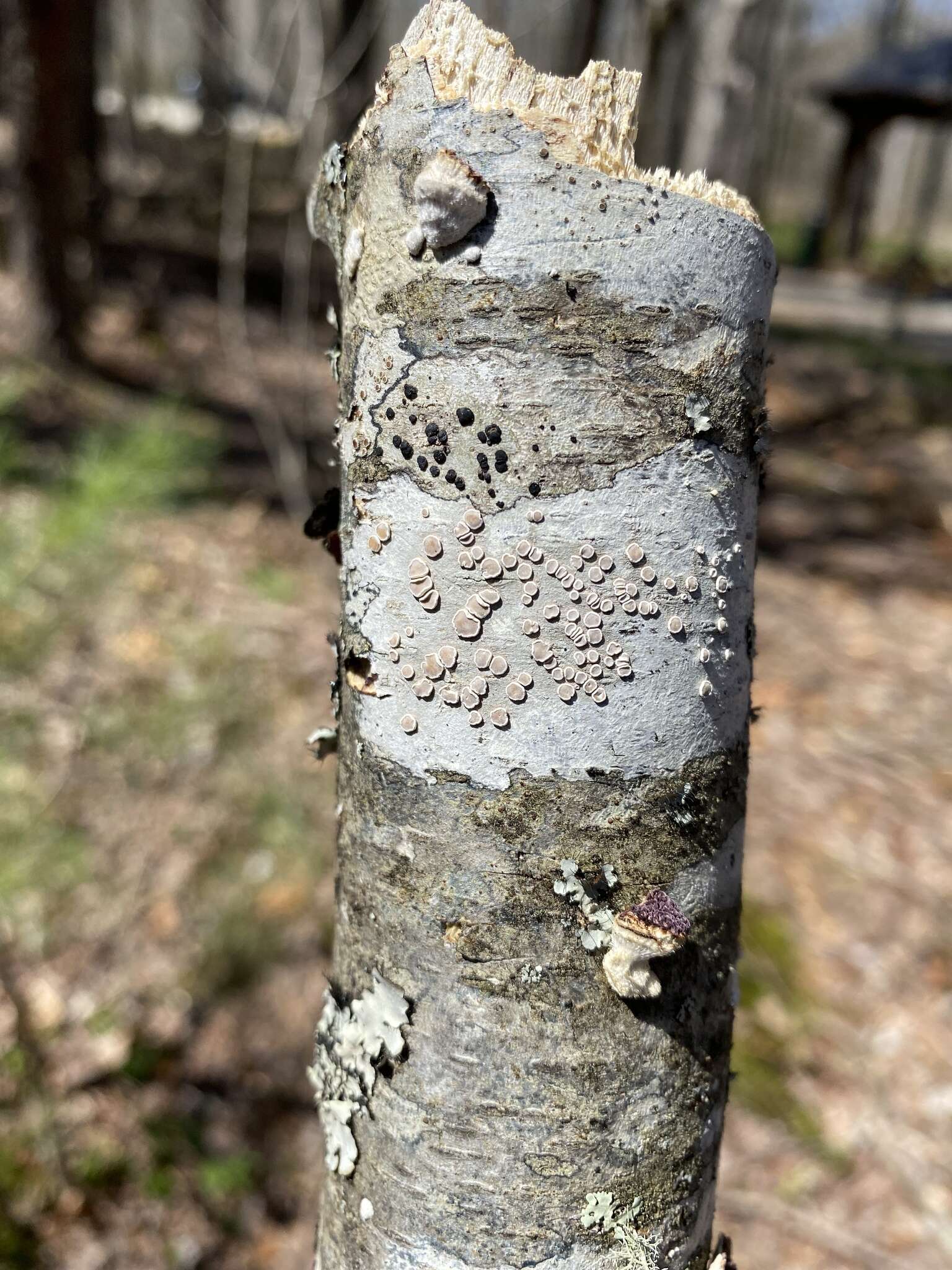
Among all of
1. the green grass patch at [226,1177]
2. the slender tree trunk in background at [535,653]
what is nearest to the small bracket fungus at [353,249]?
the slender tree trunk in background at [535,653]

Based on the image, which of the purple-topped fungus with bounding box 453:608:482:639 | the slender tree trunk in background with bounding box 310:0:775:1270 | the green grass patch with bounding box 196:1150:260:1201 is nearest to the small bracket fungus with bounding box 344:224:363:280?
the slender tree trunk in background with bounding box 310:0:775:1270

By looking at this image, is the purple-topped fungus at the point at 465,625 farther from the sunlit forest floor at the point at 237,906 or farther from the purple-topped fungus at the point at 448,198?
the sunlit forest floor at the point at 237,906

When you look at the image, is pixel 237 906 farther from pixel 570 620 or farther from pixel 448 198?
pixel 448 198

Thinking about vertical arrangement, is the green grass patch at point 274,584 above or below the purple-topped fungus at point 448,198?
below

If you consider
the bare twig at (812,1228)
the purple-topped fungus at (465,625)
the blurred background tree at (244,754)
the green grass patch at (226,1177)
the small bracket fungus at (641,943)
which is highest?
the purple-topped fungus at (465,625)

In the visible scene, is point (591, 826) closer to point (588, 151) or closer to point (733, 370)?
point (733, 370)

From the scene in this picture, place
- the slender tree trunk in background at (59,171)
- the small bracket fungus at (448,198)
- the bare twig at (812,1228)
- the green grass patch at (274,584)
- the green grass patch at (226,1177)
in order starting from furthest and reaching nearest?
the slender tree trunk in background at (59,171), the green grass patch at (274,584), the green grass patch at (226,1177), the bare twig at (812,1228), the small bracket fungus at (448,198)

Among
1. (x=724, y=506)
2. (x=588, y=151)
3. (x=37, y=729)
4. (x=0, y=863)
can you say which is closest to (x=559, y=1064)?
(x=724, y=506)
